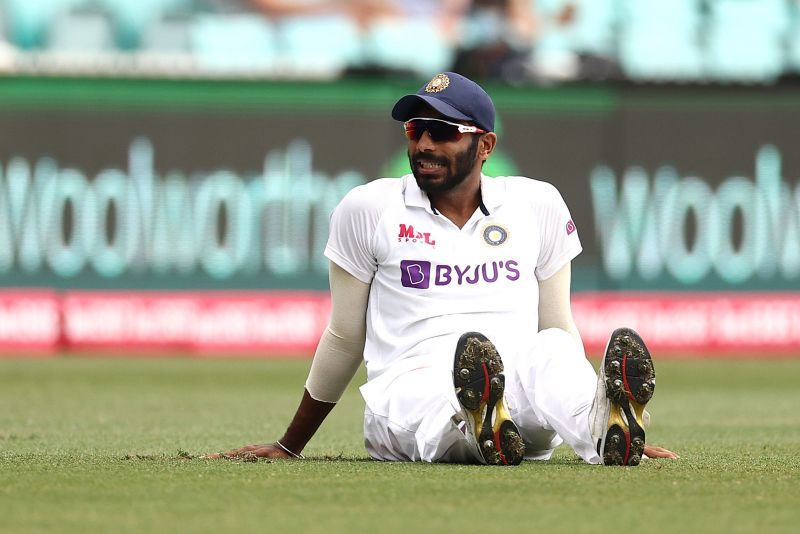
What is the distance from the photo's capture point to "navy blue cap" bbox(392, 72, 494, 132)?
5258 millimetres

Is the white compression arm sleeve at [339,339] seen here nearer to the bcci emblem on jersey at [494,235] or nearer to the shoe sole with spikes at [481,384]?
the bcci emblem on jersey at [494,235]

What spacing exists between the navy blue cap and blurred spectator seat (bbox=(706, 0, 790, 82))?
44.3ft

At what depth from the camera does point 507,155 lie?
17.5 meters

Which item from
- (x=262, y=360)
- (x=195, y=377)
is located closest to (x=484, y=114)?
(x=195, y=377)

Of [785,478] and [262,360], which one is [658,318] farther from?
[785,478]

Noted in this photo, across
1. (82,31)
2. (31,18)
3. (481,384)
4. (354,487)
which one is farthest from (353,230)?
(31,18)

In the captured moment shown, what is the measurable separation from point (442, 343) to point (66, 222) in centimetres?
1217

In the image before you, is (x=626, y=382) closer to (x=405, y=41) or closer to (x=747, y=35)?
(x=405, y=41)

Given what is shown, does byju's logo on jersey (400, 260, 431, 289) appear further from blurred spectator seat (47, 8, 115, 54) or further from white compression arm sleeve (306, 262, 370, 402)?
blurred spectator seat (47, 8, 115, 54)

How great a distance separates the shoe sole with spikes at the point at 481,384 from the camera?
4.66 meters

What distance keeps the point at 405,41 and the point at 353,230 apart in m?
13.0

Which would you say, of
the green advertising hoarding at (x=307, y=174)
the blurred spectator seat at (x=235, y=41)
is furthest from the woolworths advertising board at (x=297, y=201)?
the blurred spectator seat at (x=235, y=41)

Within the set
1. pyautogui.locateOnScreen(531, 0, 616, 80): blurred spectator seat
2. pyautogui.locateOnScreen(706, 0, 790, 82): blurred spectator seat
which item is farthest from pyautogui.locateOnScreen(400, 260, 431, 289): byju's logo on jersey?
pyautogui.locateOnScreen(706, 0, 790, 82): blurred spectator seat

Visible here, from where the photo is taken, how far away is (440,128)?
5305mm
